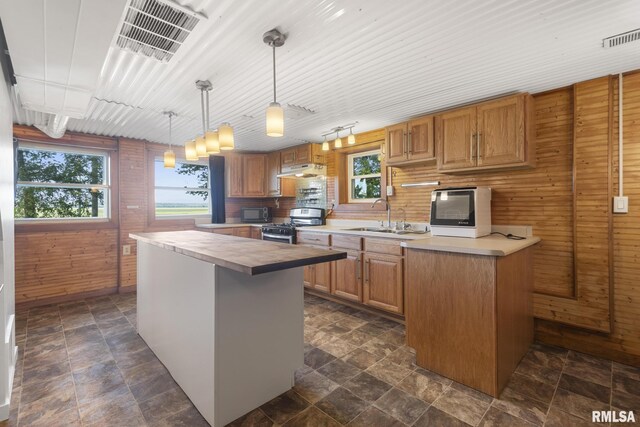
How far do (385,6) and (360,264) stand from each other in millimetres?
2585

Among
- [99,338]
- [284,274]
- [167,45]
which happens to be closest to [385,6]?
[167,45]

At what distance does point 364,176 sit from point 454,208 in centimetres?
177

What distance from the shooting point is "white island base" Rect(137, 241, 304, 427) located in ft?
5.41

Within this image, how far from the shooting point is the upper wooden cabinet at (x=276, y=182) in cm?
520

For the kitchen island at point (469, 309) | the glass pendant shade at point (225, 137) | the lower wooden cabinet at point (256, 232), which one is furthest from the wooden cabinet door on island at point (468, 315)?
the lower wooden cabinet at point (256, 232)

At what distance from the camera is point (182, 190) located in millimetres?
5145

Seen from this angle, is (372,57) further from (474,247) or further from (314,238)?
(314,238)

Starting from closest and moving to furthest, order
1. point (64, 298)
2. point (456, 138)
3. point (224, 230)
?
point (456, 138) < point (64, 298) < point (224, 230)

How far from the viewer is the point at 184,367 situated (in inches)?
77.4

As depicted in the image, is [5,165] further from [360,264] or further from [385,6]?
[360,264]

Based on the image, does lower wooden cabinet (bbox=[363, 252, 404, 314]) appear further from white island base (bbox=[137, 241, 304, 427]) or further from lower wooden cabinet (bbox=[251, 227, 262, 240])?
lower wooden cabinet (bbox=[251, 227, 262, 240])

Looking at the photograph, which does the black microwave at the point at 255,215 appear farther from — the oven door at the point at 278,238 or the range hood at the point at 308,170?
the range hood at the point at 308,170

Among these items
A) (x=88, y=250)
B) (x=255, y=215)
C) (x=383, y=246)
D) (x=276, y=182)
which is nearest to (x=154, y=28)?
(x=383, y=246)

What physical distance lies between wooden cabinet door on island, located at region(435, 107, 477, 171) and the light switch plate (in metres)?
1.10
